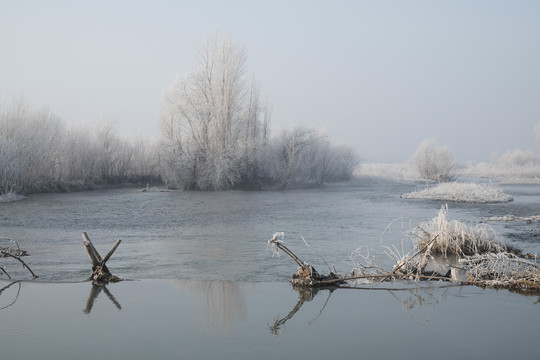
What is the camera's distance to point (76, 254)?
9227 mm

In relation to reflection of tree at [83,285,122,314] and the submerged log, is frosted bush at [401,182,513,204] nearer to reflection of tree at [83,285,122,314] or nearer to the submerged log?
the submerged log

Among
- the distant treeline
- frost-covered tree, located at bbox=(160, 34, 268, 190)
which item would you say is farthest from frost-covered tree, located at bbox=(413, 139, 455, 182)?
frost-covered tree, located at bbox=(160, 34, 268, 190)

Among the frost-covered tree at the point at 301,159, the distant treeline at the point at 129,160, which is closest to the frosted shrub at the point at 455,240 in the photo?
the distant treeline at the point at 129,160

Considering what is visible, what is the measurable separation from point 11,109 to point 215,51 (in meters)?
12.1

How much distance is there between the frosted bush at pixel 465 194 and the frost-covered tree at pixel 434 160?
19.4 m

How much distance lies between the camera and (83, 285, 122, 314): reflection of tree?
554 centimetres

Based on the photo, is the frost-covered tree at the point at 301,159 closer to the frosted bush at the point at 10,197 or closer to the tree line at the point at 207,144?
the tree line at the point at 207,144

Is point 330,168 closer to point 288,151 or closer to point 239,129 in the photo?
point 288,151

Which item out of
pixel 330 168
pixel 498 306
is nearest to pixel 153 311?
pixel 498 306

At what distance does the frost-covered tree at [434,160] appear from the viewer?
144 ft

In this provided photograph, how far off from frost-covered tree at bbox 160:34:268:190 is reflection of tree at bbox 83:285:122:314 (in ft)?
81.8

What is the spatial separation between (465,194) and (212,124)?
15.7 m

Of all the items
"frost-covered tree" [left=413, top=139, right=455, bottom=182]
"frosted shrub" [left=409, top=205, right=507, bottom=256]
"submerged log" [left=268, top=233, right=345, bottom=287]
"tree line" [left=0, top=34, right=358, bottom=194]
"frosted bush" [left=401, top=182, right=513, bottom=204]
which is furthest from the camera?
"frost-covered tree" [left=413, top=139, right=455, bottom=182]

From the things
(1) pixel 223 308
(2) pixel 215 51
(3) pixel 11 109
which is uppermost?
(2) pixel 215 51
